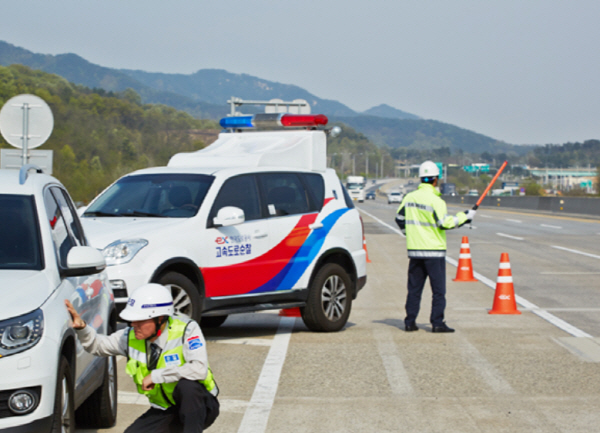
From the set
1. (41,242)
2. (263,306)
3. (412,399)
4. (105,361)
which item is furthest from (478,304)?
(41,242)

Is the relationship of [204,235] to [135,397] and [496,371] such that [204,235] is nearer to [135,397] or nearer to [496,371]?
[135,397]

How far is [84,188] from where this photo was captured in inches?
1743

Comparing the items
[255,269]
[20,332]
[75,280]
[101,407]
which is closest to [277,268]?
[255,269]

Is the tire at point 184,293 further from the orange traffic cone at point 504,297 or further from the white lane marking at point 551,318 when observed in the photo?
the orange traffic cone at point 504,297

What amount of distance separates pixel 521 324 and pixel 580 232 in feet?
69.0

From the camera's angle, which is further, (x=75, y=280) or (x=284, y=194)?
(x=284, y=194)

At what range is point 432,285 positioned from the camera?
32.6ft

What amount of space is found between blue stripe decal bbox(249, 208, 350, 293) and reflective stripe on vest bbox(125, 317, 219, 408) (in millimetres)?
4877

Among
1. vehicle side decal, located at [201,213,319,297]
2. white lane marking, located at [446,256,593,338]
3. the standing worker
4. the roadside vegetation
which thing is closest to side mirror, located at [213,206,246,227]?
vehicle side decal, located at [201,213,319,297]

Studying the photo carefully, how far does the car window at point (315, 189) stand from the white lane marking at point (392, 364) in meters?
1.62

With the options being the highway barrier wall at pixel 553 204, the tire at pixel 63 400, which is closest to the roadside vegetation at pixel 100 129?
the highway barrier wall at pixel 553 204

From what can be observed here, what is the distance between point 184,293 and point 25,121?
→ 5855 mm

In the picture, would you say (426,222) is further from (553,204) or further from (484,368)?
(553,204)

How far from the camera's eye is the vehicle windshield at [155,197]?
9.05m
